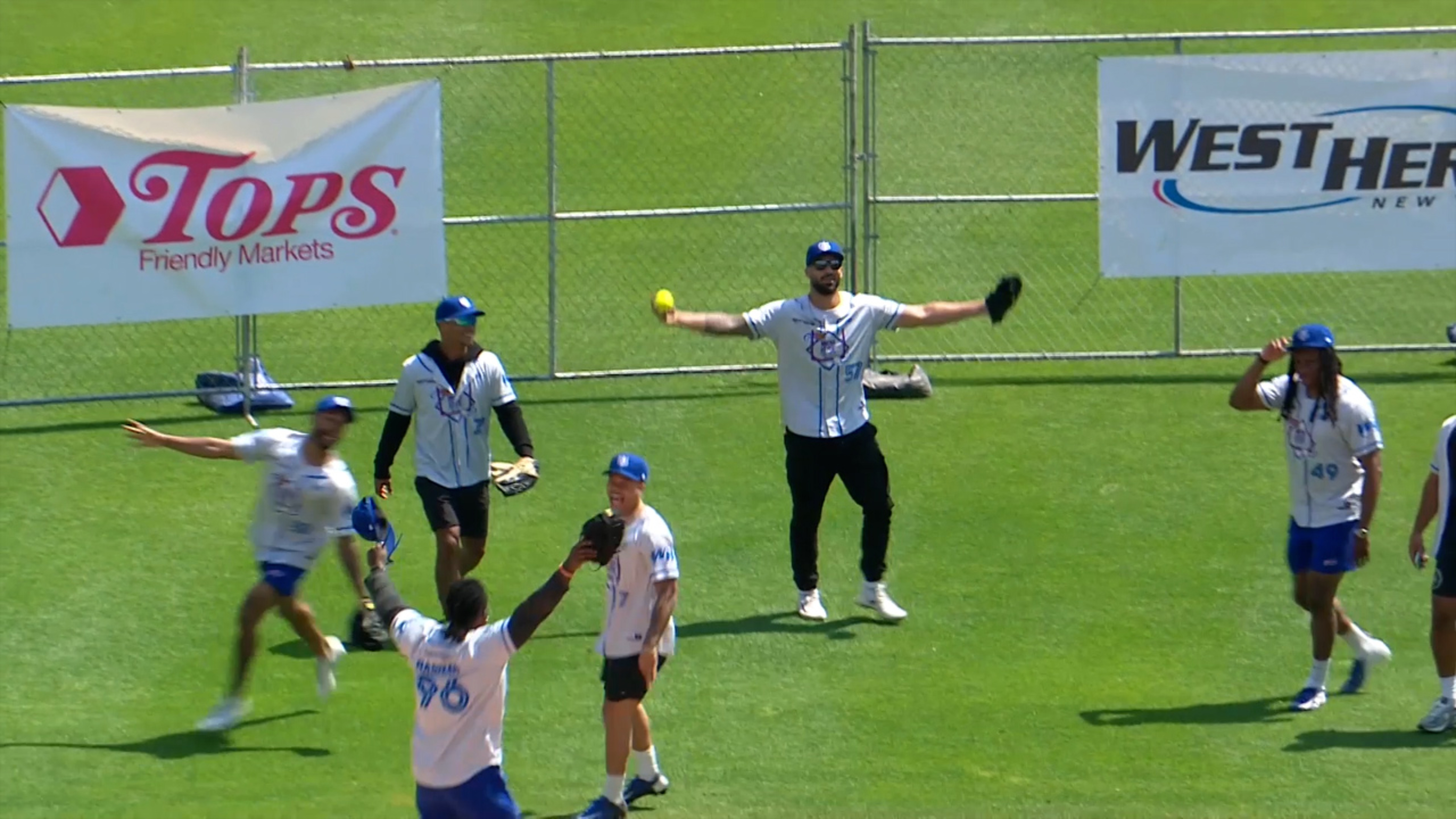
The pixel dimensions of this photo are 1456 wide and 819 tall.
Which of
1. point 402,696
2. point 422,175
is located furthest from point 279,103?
point 402,696

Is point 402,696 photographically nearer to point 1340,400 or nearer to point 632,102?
point 1340,400

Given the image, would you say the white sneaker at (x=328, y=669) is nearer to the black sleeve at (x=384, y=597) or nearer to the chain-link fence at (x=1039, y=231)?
the black sleeve at (x=384, y=597)

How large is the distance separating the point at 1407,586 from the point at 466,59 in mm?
7729

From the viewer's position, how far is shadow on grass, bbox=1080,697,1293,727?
402 inches

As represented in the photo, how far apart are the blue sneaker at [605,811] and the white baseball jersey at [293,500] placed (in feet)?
7.46

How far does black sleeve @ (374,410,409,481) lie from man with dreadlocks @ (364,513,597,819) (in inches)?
135

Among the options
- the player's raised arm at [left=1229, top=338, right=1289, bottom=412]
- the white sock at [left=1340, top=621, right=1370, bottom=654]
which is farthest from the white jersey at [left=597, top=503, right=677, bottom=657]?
the white sock at [left=1340, top=621, right=1370, bottom=654]

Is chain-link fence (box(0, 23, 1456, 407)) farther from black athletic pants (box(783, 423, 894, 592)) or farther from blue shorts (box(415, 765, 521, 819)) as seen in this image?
blue shorts (box(415, 765, 521, 819))

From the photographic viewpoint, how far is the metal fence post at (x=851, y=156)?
15.1 m

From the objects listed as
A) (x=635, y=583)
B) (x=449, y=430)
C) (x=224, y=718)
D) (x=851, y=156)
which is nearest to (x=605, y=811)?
(x=635, y=583)

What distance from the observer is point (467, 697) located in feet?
24.7

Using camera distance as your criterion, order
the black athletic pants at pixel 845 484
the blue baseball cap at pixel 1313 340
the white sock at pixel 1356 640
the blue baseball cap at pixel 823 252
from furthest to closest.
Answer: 1. the black athletic pants at pixel 845 484
2. the blue baseball cap at pixel 823 252
3. the white sock at pixel 1356 640
4. the blue baseball cap at pixel 1313 340

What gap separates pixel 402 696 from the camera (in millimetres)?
10711

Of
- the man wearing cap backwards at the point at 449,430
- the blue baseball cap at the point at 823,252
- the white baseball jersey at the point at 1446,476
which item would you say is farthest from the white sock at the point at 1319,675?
the man wearing cap backwards at the point at 449,430
